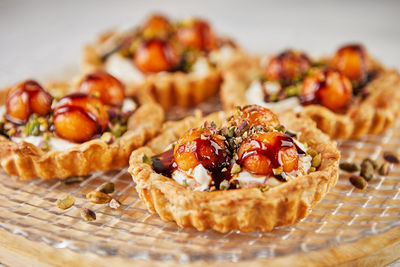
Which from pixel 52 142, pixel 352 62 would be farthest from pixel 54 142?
pixel 352 62

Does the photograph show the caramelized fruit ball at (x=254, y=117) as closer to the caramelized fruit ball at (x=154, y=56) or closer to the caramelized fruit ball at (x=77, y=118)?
the caramelized fruit ball at (x=77, y=118)

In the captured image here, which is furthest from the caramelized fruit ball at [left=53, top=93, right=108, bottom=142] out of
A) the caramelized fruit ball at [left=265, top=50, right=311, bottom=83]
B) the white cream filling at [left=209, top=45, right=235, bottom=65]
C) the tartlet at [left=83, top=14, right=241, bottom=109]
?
the white cream filling at [left=209, top=45, right=235, bottom=65]

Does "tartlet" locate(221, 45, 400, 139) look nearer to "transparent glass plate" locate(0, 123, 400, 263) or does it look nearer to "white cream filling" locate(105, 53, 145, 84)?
"transparent glass plate" locate(0, 123, 400, 263)

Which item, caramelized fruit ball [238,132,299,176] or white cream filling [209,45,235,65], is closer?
caramelized fruit ball [238,132,299,176]

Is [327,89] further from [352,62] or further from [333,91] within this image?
[352,62]

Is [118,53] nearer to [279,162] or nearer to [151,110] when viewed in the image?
[151,110]

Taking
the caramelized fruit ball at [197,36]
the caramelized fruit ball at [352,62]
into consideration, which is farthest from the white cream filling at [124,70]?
the caramelized fruit ball at [352,62]
